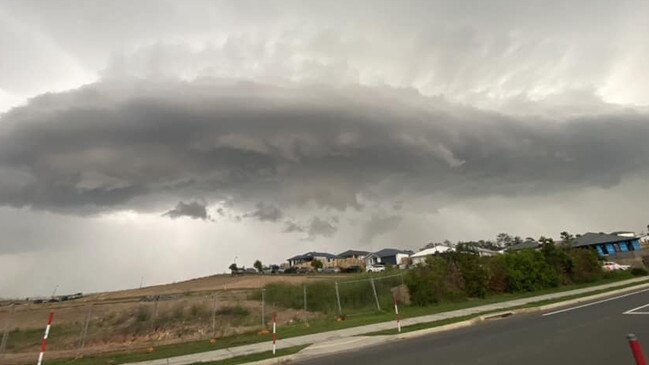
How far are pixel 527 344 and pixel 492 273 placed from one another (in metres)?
18.8

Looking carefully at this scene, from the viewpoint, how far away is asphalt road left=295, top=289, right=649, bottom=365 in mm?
8461

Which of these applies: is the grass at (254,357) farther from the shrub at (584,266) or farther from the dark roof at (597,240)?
the dark roof at (597,240)

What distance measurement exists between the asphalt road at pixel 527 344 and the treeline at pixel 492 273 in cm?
948

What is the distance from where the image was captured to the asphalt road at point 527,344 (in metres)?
8.46

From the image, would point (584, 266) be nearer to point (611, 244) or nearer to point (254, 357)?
point (254, 357)

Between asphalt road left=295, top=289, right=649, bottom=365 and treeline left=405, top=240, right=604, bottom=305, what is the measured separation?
9480mm

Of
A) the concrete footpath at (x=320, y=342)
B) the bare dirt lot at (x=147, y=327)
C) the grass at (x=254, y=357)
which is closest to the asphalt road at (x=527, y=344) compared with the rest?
the concrete footpath at (x=320, y=342)

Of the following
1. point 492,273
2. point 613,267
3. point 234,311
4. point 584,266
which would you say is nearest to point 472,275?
point 492,273

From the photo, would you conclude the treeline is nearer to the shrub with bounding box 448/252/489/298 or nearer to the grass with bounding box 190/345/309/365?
the shrub with bounding box 448/252/489/298

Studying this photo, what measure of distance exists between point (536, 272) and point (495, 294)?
428 cm

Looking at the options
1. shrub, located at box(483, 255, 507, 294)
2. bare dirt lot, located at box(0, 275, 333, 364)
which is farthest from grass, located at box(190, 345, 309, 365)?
shrub, located at box(483, 255, 507, 294)

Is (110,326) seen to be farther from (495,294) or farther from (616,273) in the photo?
(616,273)

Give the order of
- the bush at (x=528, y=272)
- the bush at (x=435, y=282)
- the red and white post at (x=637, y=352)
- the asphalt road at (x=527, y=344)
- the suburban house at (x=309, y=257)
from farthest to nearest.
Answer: the suburban house at (x=309, y=257) < the bush at (x=528, y=272) < the bush at (x=435, y=282) < the asphalt road at (x=527, y=344) < the red and white post at (x=637, y=352)

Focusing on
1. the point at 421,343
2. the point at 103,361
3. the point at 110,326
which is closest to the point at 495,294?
the point at 421,343
